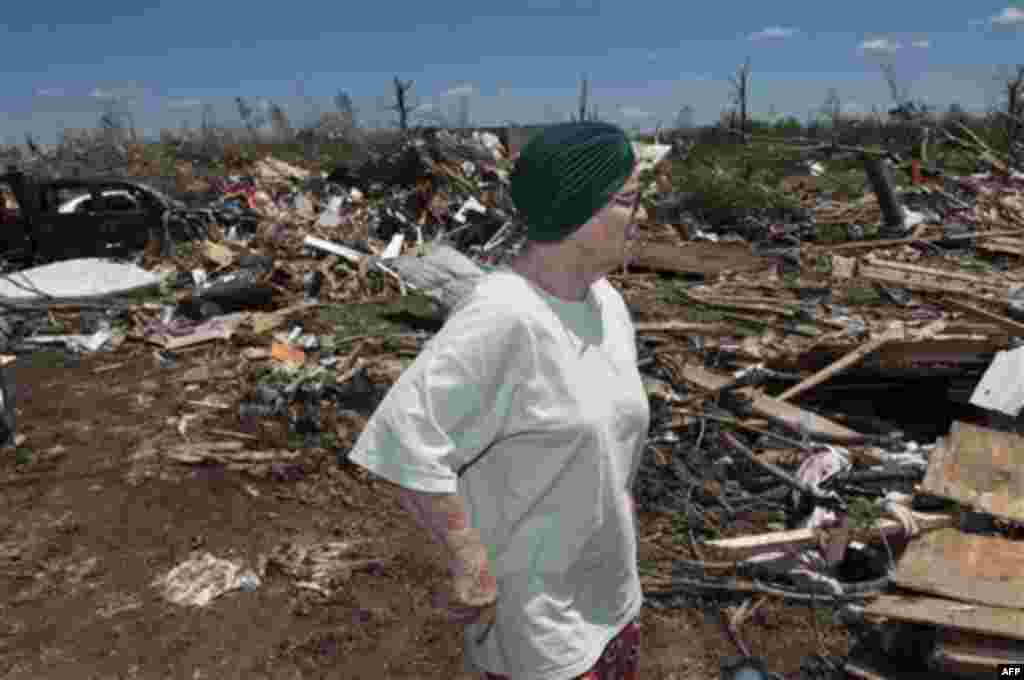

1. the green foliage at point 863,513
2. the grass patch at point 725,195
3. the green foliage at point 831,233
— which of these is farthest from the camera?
the grass patch at point 725,195

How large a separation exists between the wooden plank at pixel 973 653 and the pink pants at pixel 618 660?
1.86 m

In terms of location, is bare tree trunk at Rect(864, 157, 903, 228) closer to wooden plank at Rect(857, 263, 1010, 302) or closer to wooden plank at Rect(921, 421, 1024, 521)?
wooden plank at Rect(857, 263, 1010, 302)

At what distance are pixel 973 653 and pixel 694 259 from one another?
1013 cm

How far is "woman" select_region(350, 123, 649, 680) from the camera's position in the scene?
1.70 meters

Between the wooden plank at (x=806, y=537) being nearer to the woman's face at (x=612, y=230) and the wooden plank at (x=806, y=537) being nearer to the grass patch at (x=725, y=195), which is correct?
the woman's face at (x=612, y=230)

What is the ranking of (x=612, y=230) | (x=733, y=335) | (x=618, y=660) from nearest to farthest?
(x=612, y=230) → (x=618, y=660) → (x=733, y=335)

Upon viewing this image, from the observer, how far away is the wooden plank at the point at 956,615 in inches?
129

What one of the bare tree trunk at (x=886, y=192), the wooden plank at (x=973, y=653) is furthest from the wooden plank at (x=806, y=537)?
the bare tree trunk at (x=886, y=192)

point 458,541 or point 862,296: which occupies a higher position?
point 458,541

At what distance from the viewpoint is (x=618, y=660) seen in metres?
2.10

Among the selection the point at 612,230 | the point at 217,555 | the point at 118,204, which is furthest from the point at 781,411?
the point at 118,204

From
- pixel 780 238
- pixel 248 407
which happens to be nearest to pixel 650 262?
pixel 780 238

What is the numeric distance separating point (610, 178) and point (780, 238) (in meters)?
14.3

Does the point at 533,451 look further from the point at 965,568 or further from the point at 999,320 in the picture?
the point at 999,320
